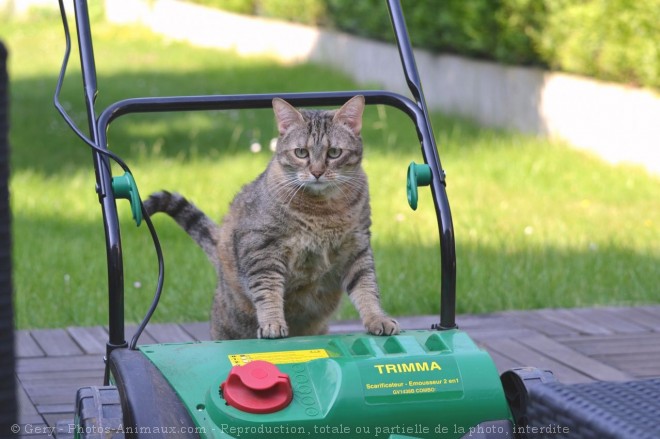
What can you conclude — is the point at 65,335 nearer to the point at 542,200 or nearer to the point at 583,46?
the point at 542,200

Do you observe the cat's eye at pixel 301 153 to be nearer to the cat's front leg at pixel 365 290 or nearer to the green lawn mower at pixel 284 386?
the cat's front leg at pixel 365 290

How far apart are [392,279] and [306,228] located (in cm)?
164

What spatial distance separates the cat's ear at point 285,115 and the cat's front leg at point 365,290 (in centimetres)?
38

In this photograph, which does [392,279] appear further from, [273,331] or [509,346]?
[273,331]

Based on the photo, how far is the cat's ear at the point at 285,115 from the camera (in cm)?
256

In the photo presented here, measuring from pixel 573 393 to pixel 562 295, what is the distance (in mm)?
2382

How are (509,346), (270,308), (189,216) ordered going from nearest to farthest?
1. (270,308)
2. (189,216)
3. (509,346)

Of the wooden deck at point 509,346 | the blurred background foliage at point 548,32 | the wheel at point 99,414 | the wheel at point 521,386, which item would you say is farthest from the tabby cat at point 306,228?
the blurred background foliage at point 548,32

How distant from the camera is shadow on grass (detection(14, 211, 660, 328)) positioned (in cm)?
385

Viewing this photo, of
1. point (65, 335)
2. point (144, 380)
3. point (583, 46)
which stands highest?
point (583, 46)

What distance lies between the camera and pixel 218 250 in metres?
2.92

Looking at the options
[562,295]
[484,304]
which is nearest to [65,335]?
[484,304]

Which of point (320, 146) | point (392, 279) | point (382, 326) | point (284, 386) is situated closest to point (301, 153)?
point (320, 146)

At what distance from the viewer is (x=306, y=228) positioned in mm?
2576
